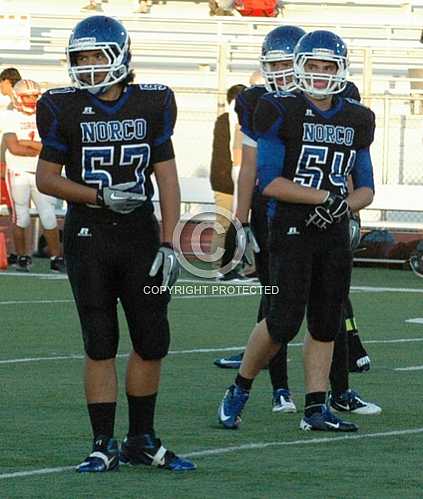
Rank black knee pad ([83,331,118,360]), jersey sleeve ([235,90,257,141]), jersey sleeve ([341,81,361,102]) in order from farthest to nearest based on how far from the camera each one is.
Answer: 1. jersey sleeve ([235,90,257,141])
2. jersey sleeve ([341,81,361,102])
3. black knee pad ([83,331,118,360])

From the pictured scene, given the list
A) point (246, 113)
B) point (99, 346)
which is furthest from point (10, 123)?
point (99, 346)

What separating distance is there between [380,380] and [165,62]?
1379cm

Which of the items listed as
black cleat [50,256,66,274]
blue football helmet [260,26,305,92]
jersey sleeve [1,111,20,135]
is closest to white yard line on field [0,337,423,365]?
blue football helmet [260,26,305,92]

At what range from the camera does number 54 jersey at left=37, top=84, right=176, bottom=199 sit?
5.32 m

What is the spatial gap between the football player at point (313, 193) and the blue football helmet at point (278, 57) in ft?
2.49

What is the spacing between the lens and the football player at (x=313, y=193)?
6145 mm

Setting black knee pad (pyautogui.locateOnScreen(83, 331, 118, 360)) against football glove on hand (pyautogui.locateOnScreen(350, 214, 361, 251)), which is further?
football glove on hand (pyautogui.locateOnScreen(350, 214, 361, 251))

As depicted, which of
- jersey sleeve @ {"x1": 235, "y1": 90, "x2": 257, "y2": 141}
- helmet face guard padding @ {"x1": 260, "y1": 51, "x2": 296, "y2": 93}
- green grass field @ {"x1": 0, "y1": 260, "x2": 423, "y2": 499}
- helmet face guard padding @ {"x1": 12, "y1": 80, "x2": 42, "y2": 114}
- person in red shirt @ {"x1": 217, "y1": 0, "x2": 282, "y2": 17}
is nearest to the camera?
green grass field @ {"x1": 0, "y1": 260, "x2": 423, "y2": 499}

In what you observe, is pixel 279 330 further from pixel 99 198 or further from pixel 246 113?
pixel 246 113

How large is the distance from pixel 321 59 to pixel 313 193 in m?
0.56

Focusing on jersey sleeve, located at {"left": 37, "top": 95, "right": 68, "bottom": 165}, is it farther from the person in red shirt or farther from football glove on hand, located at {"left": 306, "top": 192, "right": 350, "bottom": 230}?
the person in red shirt

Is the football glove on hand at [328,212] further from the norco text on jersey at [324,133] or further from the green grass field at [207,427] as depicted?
the green grass field at [207,427]

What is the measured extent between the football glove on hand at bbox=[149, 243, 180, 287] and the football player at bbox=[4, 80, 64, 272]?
9099mm

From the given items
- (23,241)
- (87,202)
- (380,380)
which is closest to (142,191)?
(87,202)
